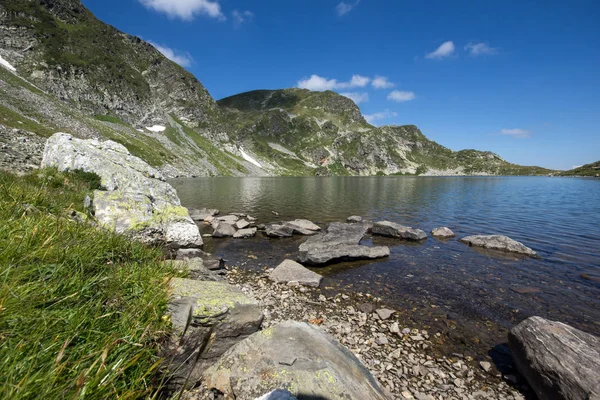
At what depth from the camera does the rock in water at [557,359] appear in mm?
6184

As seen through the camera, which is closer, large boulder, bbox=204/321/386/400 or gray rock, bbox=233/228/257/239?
large boulder, bbox=204/321/386/400

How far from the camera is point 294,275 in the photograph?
14.1 m

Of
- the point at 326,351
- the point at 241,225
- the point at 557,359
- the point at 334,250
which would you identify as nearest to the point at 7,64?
the point at 241,225

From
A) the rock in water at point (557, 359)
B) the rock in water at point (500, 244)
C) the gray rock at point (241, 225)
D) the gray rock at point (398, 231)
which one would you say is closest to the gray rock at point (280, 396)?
the rock in water at point (557, 359)

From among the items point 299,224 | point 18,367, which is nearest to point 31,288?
point 18,367

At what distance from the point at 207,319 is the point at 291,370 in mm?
2326

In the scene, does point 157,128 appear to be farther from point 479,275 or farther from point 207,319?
point 207,319

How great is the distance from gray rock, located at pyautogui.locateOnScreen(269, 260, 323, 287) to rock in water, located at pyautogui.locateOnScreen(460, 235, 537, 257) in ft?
49.8

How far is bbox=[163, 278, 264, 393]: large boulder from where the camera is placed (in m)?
5.46

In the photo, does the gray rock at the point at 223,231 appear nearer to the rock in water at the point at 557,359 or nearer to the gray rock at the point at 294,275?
the gray rock at the point at 294,275

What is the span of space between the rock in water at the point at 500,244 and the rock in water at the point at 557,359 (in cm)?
1402

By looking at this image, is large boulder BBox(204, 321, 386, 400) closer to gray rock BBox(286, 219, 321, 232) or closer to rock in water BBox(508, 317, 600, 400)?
rock in water BBox(508, 317, 600, 400)

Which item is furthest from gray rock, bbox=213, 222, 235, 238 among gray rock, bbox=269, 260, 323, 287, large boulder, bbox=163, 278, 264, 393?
large boulder, bbox=163, 278, 264, 393

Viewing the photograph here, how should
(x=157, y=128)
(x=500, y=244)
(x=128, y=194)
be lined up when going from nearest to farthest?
(x=128, y=194)
(x=500, y=244)
(x=157, y=128)
